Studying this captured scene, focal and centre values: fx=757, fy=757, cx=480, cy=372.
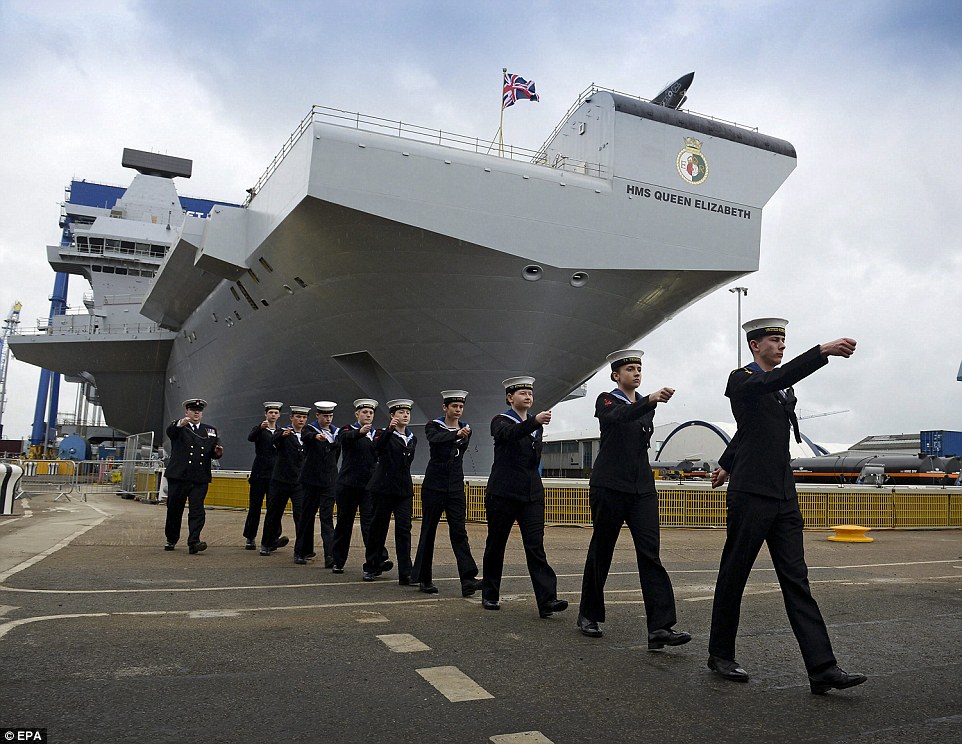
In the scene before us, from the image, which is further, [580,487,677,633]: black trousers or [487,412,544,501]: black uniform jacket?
[487,412,544,501]: black uniform jacket

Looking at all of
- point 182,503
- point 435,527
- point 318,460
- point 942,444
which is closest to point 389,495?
point 435,527

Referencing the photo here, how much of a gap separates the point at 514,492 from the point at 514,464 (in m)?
0.21

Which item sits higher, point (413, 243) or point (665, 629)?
point (413, 243)

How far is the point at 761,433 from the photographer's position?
3.91 metres

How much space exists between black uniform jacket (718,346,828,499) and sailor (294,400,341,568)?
518cm

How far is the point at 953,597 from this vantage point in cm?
614

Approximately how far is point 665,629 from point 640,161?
1361 cm

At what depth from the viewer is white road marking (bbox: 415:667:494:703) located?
10.4ft

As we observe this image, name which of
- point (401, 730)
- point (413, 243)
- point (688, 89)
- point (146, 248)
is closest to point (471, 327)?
point (413, 243)

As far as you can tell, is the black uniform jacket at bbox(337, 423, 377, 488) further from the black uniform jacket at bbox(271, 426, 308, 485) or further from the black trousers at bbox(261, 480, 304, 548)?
the black uniform jacket at bbox(271, 426, 308, 485)

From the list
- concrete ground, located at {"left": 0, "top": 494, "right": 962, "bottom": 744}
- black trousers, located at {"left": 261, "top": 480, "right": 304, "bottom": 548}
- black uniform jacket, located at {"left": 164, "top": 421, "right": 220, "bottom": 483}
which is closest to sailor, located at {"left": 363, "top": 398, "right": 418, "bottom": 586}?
concrete ground, located at {"left": 0, "top": 494, "right": 962, "bottom": 744}

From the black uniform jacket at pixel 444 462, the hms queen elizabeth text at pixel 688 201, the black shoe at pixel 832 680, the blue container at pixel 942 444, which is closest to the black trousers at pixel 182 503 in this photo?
the black uniform jacket at pixel 444 462

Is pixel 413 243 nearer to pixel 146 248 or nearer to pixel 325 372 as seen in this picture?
pixel 325 372

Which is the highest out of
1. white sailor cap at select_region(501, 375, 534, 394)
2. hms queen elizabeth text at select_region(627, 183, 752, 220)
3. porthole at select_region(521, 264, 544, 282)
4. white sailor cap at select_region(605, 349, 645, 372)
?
hms queen elizabeth text at select_region(627, 183, 752, 220)
